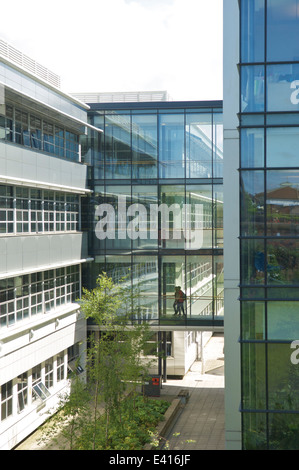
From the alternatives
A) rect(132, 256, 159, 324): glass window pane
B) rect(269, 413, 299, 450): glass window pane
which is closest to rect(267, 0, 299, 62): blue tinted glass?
rect(269, 413, 299, 450): glass window pane

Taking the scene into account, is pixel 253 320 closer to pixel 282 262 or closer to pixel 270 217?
pixel 282 262

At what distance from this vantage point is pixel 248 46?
1494cm

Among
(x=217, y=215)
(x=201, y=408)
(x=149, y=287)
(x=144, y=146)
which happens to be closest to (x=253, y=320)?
(x=201, y=408)

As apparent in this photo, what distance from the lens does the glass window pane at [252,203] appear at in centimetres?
1480

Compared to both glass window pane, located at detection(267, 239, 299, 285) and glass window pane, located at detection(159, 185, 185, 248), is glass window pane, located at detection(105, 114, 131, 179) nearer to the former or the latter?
glass window pane, located at detection(159, 185, 185, 248)

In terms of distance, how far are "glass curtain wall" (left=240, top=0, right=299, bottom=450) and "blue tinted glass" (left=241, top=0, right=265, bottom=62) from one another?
24 millimetres

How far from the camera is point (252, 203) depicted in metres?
14.9

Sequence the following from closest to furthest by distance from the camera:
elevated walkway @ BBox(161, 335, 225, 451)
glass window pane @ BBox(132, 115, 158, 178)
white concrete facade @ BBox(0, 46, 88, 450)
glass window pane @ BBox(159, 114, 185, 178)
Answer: white concrete facade @ BBox(0, 46, 88, 450) → elevated walkway @ BBox(161, 335, 225, 451) → glass window pane @ BBox(159, 114, 185, 178) → glass window pane @ BBox(132, 115, 158, 178)

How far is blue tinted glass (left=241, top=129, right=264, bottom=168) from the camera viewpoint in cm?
1475

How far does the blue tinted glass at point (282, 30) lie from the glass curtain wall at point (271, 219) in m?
0.02

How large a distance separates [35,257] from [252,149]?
37.5 ft

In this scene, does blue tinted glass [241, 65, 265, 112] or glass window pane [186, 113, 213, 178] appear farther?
glass window pane [186, 113, 213, 178]

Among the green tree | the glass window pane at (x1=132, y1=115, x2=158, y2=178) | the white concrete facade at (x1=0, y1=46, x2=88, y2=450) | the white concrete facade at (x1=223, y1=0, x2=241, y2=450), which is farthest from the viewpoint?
the glass window pane at (x1=132, y1=115, x2=158, y2=178)
